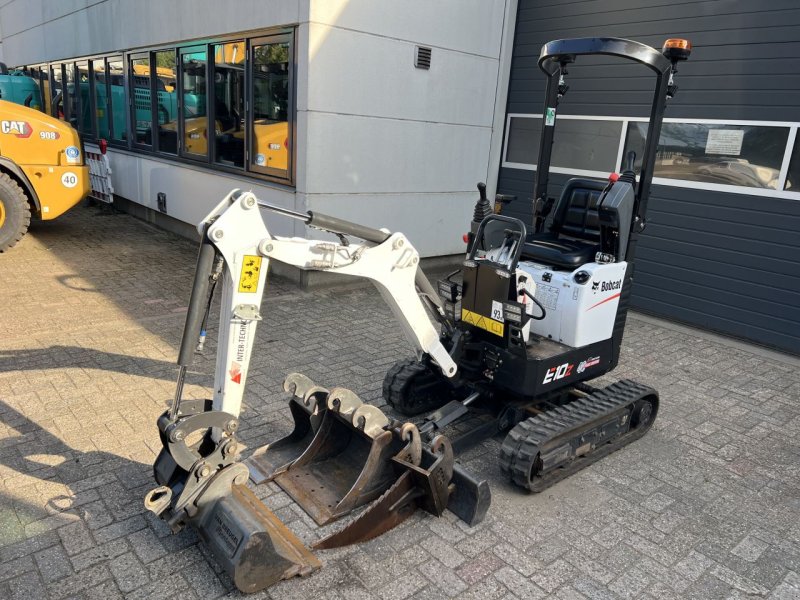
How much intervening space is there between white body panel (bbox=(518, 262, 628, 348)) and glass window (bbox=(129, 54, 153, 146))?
9.23m

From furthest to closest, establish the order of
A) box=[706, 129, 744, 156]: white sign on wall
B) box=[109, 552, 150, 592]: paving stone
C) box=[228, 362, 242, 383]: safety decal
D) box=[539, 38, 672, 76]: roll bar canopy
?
1. box=[706, 129, 744, 156]: white sign on wall
2. box=[539, 38, 672, 76]: roll bar canopy
3. box=[228, 362, 242, 383]: safety decal
4. box=[109, 552, 150, 592]: paving stone

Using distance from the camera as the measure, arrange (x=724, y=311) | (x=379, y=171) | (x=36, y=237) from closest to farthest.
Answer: (x=724, y=311), (x=379, y=171), (x=36, y=237)

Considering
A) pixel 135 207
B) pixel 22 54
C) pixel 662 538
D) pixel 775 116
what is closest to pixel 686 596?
pixel 662 538

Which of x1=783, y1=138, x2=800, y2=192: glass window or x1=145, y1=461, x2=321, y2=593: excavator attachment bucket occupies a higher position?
x1=783, y1=138, x2=800, y2=192: glass window

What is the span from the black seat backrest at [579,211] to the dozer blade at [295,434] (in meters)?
2.57

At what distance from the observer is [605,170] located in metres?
8.61

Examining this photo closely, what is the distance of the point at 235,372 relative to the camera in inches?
128

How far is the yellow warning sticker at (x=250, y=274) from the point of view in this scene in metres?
3.13

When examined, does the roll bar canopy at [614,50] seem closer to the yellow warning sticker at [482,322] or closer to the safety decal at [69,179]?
the yellow warning sticker at [482,322]

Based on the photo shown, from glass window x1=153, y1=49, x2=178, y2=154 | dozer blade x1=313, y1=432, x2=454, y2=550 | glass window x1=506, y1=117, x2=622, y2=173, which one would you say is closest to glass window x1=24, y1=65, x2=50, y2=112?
glass window x1=153, y1=49, x2=178, y2=154

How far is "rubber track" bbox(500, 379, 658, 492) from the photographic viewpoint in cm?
383

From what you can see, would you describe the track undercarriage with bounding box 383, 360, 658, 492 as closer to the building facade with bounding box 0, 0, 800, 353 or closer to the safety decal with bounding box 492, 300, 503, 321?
the safety decal with bounding box 492, 300, 503, 321

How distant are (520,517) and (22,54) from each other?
63.5ft

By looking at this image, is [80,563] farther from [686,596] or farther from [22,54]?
[22,54]
